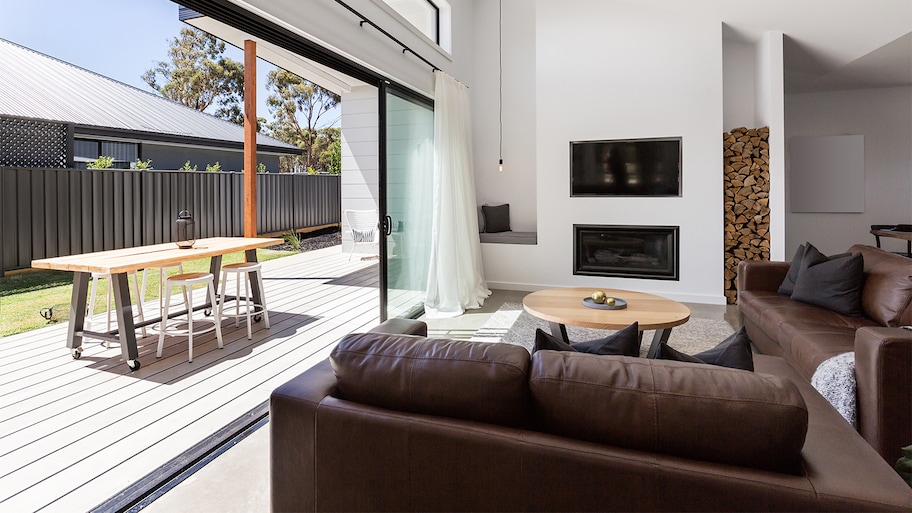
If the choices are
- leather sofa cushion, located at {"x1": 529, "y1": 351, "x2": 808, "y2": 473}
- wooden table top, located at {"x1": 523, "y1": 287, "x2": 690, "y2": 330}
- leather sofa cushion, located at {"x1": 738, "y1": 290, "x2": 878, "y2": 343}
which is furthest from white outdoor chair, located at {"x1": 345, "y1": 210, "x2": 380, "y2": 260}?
leather sofa cushion, located at {"x1": 529, "y1": 351, "x2": 808, "y2": 473}

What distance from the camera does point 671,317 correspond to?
9.95 ft

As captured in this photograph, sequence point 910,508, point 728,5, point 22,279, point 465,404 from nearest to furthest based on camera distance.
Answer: point 910,508, point 465,404, point 728,5, point 22,279

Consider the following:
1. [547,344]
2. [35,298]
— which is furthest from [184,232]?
[547,344]

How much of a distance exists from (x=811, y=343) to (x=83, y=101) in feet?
30.8

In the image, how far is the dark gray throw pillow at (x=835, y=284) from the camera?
2.94 meters

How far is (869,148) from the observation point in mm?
6375

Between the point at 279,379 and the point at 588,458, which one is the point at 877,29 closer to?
the point at 588,458

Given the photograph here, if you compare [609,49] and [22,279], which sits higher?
[609,49]

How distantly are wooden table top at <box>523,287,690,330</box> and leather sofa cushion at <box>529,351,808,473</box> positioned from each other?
72.3 inches

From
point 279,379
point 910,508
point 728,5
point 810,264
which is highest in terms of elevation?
point 728,5

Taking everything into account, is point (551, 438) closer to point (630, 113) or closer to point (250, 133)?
point (630, 113)

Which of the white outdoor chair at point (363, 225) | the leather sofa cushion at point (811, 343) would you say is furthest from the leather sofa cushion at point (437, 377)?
the white outdoor chair at point (363, 225)

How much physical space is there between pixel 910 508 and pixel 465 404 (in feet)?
2.89

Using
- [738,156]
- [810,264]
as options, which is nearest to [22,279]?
[810,264]
